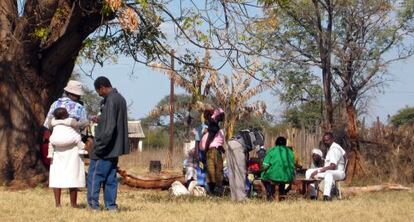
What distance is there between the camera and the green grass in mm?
10711

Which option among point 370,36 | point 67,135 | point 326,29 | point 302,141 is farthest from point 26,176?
point 370,36

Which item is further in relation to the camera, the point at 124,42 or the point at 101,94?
the point at 124,42

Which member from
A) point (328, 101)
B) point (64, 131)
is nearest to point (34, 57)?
point (64, 131)

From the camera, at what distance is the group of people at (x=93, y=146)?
11.1m

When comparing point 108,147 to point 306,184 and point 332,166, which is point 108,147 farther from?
point 332,166

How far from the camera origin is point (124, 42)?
18.8m

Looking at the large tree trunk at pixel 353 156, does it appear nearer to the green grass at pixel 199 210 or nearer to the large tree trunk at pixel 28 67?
the green grass at pixel 199 210

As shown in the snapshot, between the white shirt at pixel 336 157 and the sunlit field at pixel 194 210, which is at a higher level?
the white shirt at pixel 336 157

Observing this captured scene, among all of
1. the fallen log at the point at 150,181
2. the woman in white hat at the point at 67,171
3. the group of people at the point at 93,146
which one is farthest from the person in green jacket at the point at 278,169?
the woman in white hat at the point at 67,171

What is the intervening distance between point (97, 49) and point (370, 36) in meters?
13.6

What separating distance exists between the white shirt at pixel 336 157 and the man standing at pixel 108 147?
570cm

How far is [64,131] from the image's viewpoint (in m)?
11.7

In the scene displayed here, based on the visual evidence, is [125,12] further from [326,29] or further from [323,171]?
[326,29]

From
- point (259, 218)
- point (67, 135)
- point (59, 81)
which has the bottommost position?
point (259, 218)
